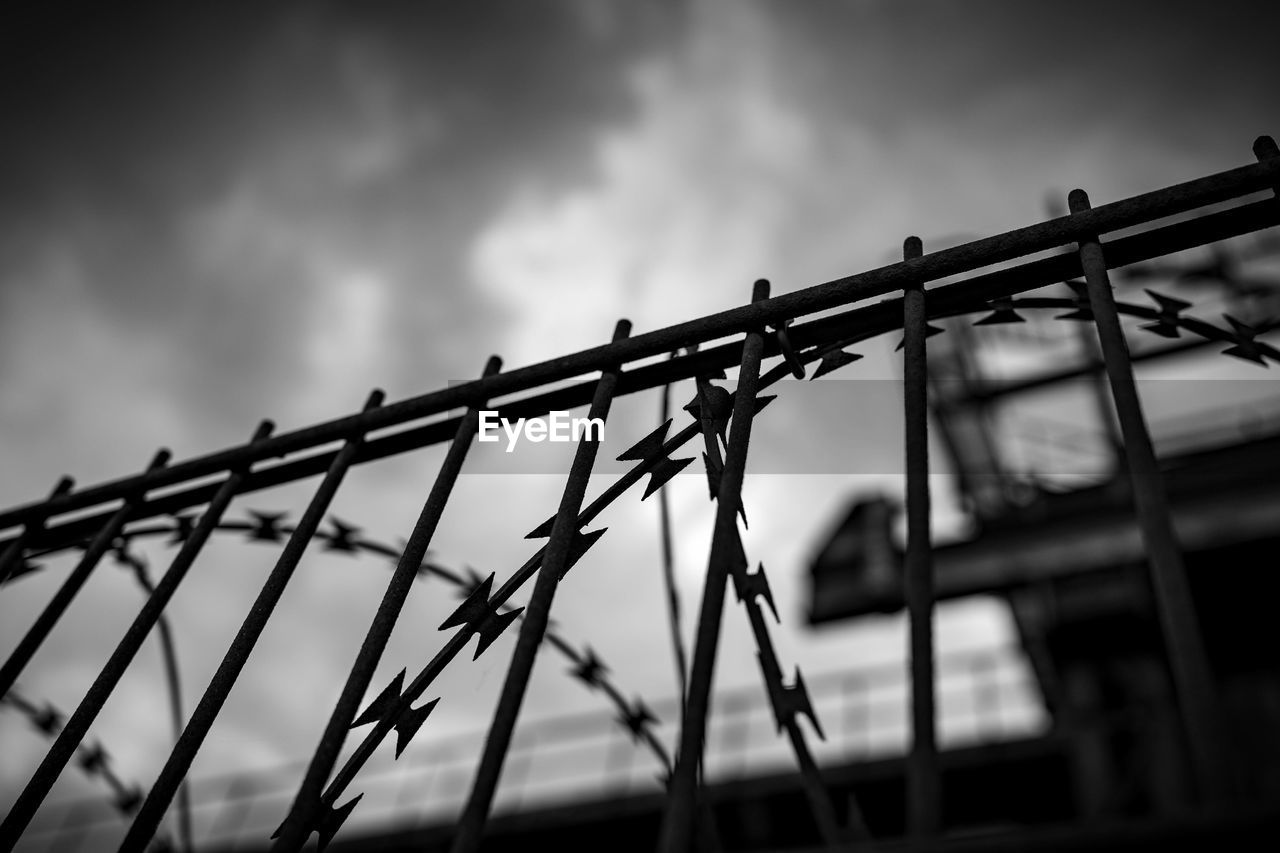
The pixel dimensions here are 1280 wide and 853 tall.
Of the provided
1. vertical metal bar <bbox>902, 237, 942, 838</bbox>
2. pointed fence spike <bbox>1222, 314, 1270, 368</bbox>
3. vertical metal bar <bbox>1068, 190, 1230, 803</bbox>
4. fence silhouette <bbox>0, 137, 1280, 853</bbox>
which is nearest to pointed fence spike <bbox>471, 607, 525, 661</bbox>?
fence silhouette <bbox>0, 137, 1280, 853</bbox>

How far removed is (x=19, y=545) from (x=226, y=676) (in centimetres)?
143

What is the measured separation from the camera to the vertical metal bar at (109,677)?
219cm

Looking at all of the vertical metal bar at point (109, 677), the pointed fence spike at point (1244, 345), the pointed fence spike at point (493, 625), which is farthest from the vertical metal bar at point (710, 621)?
the vertical metal bar at point (109, 677)

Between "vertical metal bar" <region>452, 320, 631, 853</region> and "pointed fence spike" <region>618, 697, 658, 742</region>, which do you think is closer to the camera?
"vertical metal bar" <region>452, 320, 631, 853</region>

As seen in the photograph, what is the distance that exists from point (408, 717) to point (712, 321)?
3.73ft

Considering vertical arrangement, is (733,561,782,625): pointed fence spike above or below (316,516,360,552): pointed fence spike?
below

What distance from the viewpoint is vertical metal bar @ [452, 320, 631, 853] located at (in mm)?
1681

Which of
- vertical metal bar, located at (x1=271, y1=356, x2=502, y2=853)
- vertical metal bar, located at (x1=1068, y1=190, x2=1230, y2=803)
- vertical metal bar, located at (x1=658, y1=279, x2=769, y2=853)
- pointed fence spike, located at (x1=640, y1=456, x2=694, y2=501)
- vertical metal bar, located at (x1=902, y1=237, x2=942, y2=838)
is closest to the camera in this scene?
vertical metal bar, located at (x1=1068, y1=190, x2=1230, y2=803)

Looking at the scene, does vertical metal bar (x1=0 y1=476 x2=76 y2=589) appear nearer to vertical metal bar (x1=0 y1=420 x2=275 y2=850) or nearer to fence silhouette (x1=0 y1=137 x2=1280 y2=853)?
fence silhouette (x1=0 y1=137 x2=1280 y2=853)

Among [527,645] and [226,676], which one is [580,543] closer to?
[527,645]

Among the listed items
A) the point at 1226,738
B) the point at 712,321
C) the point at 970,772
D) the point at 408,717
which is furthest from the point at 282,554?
the point at 970,772

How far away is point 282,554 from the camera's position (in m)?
2.39

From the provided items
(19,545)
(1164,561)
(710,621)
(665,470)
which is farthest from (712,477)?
(19,545)

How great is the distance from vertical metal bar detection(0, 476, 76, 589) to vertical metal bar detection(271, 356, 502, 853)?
1.62m
